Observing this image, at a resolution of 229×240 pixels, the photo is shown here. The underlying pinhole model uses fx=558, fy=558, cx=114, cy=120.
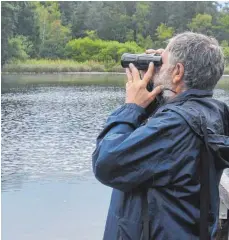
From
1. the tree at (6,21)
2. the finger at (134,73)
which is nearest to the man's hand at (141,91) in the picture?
the finger at (134,73)

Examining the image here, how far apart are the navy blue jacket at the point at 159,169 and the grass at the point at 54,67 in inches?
1853

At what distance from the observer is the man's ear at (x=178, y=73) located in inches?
60.8

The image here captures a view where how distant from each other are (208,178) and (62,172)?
8.68 m

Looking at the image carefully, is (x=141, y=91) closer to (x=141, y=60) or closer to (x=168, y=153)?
(x=141, y=60)

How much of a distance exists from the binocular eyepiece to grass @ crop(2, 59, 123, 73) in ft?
154

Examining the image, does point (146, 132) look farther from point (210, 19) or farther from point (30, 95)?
point (210, 19)

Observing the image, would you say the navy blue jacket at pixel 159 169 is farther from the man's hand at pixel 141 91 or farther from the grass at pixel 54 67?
the grass at pixel 54 67

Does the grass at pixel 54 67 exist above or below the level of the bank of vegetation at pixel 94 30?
below

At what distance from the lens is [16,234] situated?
275 inches

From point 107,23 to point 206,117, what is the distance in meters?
66.4

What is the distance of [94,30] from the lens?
6694 centimetres

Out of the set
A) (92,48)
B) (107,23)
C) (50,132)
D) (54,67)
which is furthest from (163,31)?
(50,132)

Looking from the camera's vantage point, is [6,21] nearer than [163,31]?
Yes

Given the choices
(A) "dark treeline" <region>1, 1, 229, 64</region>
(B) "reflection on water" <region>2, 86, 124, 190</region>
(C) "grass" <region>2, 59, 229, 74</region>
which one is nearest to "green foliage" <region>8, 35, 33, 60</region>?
(A) "dark treeline" <region>1, 1, 229, 64</region>
